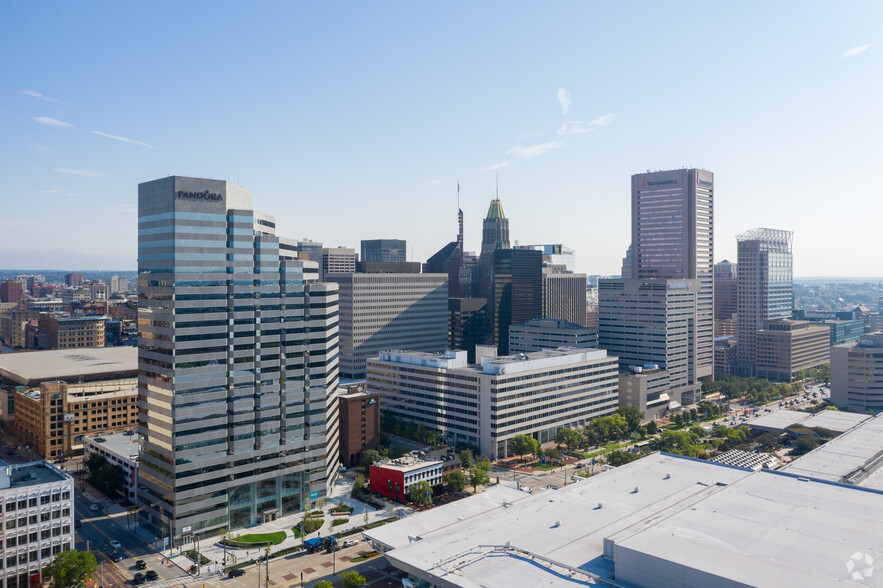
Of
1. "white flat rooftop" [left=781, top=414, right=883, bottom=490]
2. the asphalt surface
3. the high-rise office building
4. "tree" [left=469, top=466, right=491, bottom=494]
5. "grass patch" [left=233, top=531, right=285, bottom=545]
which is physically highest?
the high-rise office building

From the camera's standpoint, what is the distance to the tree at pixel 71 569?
94375mm

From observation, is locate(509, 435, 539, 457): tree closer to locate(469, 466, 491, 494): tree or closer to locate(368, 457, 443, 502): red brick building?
locate(469, 466, 491, 494): tree

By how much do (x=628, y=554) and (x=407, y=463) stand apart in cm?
6889

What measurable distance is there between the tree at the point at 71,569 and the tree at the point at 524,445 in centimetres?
10114

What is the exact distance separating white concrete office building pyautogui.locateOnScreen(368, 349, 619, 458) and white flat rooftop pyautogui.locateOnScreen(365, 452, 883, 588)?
49261 millimetres

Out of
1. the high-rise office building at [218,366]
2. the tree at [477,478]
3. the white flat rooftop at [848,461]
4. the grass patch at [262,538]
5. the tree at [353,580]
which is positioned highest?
the high-rise office building at [218,366]

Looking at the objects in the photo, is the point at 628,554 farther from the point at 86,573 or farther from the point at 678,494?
the point at 86,573

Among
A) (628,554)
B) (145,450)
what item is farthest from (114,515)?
(628,554)

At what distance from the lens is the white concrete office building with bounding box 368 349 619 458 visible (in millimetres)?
174500

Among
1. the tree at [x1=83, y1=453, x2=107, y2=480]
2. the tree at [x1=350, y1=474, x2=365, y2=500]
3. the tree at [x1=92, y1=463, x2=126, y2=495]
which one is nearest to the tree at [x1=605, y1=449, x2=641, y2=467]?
the tree at [x1=350, y1=474, x2=365, y2=500]

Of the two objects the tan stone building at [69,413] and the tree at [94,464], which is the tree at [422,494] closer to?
the tree at [94,464]

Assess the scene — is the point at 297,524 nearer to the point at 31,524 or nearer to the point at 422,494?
the point at 422,494

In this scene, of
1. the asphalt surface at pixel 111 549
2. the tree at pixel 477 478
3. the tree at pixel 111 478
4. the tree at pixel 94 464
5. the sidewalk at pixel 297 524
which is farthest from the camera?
the tree at pixel 94 464

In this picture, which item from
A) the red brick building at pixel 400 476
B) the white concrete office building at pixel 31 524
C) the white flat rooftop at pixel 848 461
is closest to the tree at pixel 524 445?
the red brick building at pixel 400 476
